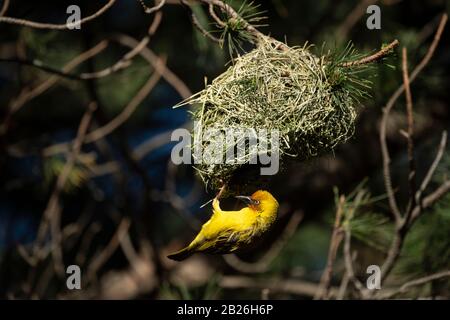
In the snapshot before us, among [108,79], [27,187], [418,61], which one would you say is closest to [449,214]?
[418,61]

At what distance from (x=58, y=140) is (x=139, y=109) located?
2.20ft

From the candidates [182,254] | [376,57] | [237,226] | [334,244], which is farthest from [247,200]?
[334,244]

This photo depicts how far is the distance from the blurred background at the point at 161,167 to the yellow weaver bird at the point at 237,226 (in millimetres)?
1107

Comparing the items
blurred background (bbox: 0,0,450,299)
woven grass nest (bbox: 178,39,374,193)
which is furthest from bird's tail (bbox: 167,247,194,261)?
blurred background (bbox: 0,0,450,299)

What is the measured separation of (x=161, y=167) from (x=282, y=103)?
3566 millimetres

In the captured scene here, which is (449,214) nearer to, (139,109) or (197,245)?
(197,245)

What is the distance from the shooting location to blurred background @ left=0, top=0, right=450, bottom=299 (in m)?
3.86

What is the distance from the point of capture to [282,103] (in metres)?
2.29

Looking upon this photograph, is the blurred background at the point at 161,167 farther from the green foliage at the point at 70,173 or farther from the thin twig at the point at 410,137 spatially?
the thin twig at the point at 410,137

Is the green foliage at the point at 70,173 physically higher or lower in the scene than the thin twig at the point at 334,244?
higher

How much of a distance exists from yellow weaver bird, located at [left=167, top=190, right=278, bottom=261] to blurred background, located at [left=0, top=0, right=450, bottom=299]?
1.11 m

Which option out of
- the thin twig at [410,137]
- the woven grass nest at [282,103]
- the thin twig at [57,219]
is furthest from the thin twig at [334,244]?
the thin twig at [57,219]

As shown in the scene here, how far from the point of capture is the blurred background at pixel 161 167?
3857mm

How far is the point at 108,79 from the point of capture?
518 cm
